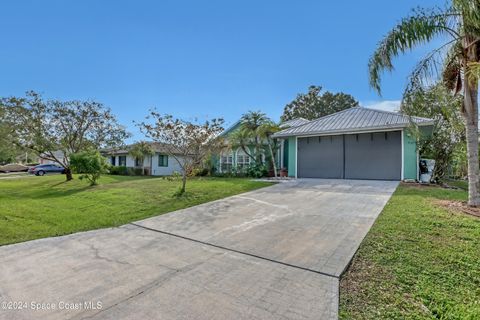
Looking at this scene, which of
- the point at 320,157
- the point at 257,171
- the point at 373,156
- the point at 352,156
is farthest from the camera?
the point at 257,171

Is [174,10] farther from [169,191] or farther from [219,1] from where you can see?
[169,191]

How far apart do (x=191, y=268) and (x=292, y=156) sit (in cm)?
1385

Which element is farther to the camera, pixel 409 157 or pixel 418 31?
pixel 409 157

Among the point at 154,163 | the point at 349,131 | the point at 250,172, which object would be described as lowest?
the point at 250,172

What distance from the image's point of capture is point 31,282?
3.68 m

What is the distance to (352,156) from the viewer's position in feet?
49.4

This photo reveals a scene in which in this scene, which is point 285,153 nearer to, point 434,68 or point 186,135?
point 186,135

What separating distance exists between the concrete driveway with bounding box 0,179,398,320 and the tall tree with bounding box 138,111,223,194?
4.36 meters

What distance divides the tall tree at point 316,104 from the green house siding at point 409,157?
27936mm

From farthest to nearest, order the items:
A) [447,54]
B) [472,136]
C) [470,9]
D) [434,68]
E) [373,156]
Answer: [373,156]
[447,54]
[434,68]
[472,136]
[470,9]

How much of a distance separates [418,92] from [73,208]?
41.2ft

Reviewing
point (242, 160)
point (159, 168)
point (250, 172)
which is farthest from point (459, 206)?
point (159, 168)

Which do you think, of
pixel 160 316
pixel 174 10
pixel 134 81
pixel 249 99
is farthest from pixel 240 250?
pixel 249 99

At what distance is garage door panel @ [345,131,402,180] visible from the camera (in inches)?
539
